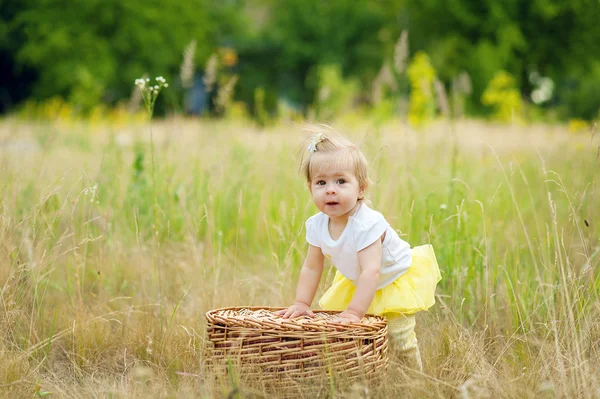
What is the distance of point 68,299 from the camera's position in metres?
3.02

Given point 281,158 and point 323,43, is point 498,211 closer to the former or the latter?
point 281,158

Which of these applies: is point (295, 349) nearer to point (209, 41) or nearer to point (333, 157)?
point (333, 157)

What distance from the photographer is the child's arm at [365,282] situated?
2260mm

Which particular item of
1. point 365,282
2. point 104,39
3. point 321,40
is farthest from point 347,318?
point 321,40

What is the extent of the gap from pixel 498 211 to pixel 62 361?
286cm

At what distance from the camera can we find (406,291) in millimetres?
2477

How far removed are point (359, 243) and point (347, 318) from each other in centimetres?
29

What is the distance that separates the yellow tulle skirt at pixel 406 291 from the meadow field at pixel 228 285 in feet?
0.55

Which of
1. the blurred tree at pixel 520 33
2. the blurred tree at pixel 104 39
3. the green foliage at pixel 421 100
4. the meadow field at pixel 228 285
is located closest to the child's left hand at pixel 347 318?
the meadow field at pixel 228 285

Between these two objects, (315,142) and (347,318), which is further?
(315,142)

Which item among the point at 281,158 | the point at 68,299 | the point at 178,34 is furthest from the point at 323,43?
the point at 68,299

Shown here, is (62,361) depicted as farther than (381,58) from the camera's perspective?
No

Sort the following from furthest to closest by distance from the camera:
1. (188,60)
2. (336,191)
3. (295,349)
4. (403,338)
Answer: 1. (188,60)
2. (403,338)
3. (336,191)
4. (295,349)

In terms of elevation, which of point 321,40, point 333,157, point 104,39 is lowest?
point 333,157
